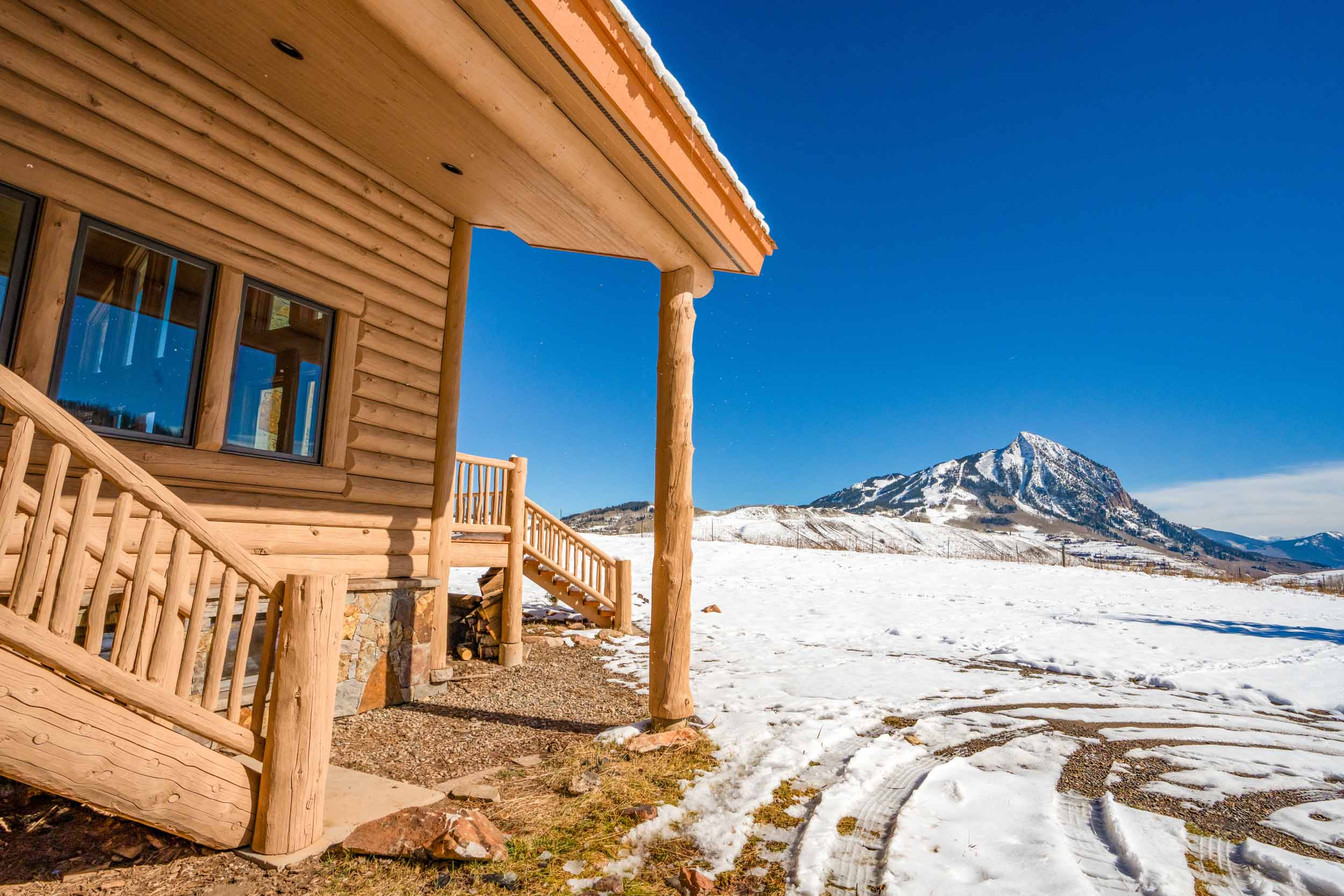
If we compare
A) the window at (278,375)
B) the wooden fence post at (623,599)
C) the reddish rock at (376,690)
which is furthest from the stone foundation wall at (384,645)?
the wooden fence post at (623,599)

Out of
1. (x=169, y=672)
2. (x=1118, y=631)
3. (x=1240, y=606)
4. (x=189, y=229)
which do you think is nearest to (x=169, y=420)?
(x=189, y=229)

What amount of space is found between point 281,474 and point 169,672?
2.36 m

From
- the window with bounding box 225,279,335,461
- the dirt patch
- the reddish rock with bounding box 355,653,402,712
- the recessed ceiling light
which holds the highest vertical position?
the recessed ceiling light

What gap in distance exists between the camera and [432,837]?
2.83 m

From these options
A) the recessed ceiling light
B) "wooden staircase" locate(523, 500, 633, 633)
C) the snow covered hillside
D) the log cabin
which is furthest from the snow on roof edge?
the snow covered hillside

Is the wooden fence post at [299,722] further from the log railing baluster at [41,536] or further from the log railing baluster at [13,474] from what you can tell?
the log railing baluster at [13,474]

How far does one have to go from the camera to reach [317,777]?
9.61 feet

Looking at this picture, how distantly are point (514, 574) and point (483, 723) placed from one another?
2.96 m

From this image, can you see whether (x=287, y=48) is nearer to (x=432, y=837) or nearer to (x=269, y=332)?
(x=269, y=332)

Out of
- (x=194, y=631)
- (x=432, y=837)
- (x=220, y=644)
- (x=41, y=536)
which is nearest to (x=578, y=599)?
(x=432, y=837)

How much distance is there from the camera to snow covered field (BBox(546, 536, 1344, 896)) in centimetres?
272

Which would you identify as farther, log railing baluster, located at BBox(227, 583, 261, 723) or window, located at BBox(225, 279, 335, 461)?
window, located at BBox(225, 279, 335, 461)

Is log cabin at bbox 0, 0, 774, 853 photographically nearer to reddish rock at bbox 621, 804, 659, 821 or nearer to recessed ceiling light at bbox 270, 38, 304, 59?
recessed ceiling light at bbox 270, 38, 304, 59

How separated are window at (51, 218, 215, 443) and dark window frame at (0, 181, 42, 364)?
203mm
